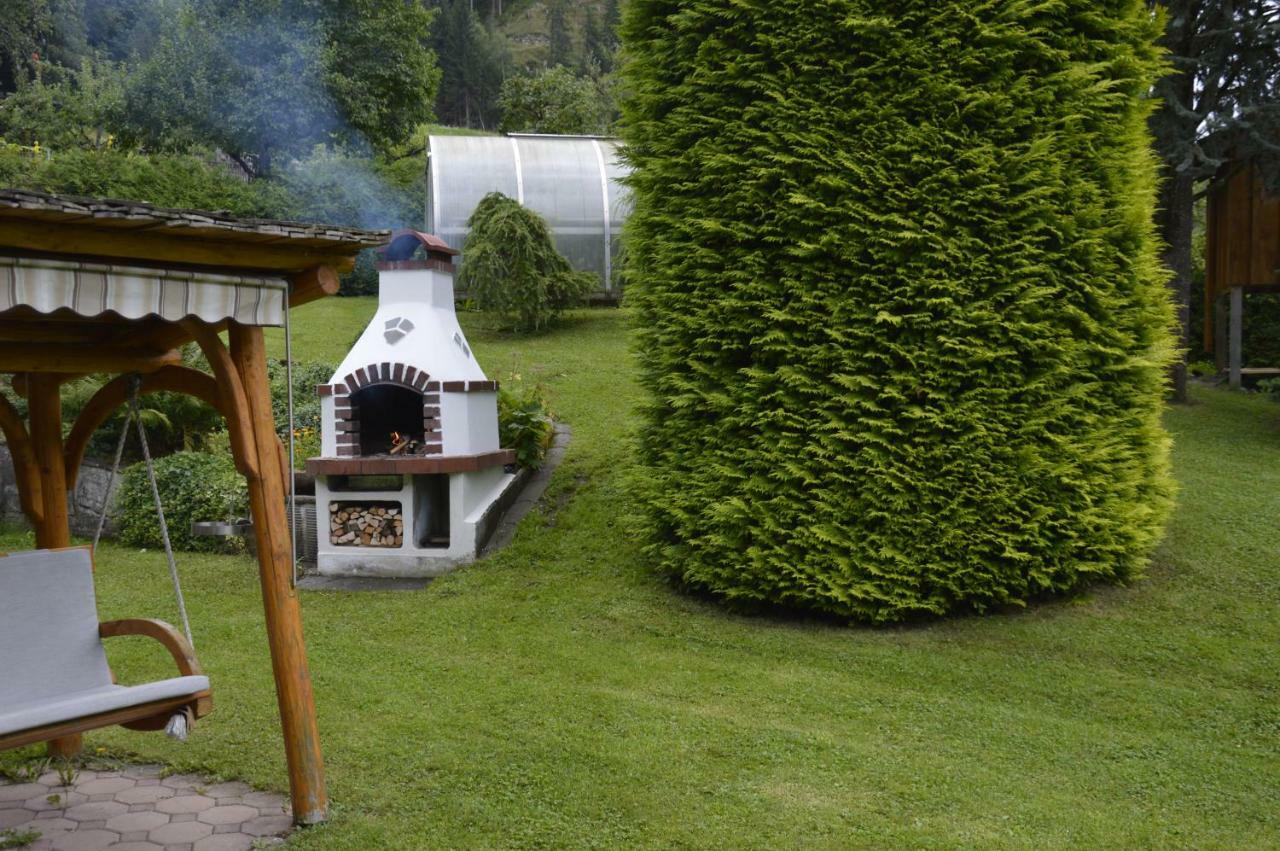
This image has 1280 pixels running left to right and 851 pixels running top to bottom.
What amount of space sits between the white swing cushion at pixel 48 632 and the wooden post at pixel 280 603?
2.13ft

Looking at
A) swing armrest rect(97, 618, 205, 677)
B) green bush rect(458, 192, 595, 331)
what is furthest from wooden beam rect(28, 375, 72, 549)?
green bush rect(458, 192, 595, 331)

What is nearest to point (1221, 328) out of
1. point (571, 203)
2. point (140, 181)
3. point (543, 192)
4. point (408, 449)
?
point (571, 203)

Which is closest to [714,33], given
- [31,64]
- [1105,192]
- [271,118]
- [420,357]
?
[1105,192]

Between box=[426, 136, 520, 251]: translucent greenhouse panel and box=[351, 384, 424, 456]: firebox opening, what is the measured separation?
855 centimetres

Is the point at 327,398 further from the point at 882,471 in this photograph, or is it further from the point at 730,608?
the point at 882,471

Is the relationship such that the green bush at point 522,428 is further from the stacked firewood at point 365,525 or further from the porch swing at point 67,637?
the porch swing at point 67,637

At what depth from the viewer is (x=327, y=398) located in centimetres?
830

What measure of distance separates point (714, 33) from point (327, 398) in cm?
413

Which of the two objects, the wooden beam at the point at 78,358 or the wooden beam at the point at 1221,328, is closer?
the wooden beam at the point at 78,358

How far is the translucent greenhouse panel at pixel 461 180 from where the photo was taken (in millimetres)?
17484

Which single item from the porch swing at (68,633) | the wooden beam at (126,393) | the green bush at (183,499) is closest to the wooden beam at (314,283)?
the porch swing at (68,633)

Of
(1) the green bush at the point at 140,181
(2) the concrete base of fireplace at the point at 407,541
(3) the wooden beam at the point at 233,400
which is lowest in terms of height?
(2) the concrete base of fireplace at the point at 407,541

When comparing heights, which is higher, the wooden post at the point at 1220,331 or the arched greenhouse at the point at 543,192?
the arched greenhouse at the point at 543,192

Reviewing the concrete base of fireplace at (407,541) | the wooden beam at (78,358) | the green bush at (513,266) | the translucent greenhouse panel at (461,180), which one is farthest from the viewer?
the translucent greenhouse panel at (461,180)
